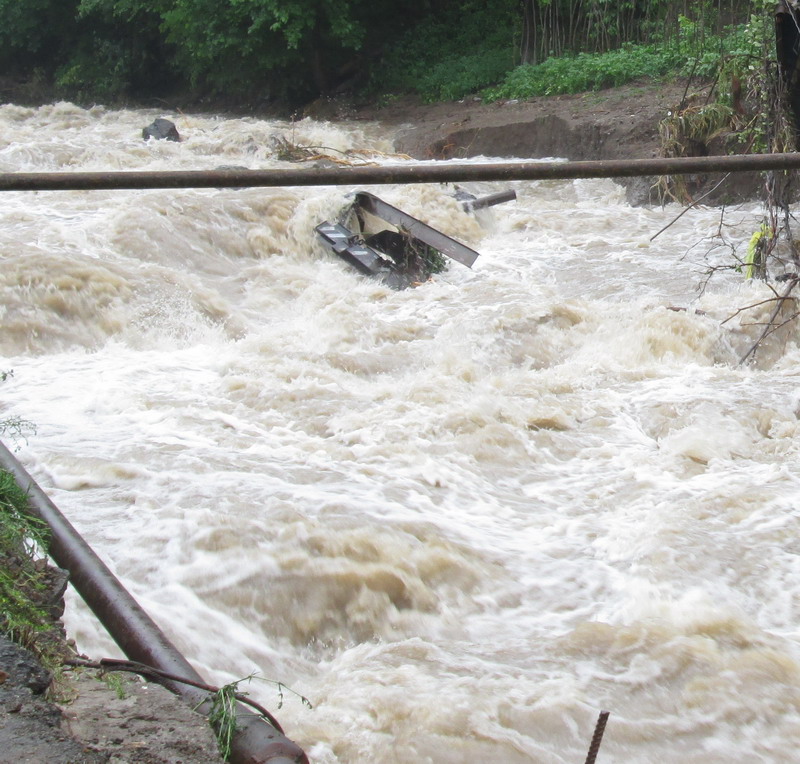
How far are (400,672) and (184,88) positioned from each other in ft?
65.0

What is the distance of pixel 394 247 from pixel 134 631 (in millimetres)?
7594

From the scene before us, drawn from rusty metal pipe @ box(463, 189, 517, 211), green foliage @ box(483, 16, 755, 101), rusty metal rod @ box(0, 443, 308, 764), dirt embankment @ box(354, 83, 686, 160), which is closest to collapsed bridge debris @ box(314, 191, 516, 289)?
rusty metal pipe @ box(463, 189, 517, 211)

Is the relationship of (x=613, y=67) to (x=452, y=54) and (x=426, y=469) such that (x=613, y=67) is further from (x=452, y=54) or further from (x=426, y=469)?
(x=426, y=469)

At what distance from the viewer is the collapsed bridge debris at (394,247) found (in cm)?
877

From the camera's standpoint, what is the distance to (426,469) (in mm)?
4699

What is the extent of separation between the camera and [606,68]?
1511 centimetres

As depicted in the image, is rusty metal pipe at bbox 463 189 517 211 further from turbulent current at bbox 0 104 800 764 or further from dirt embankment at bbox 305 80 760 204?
dirt embankment at bbox 305 80 760 204

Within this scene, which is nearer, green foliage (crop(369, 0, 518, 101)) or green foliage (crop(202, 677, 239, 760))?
green foliage (crop(202, 677, 239, 760))

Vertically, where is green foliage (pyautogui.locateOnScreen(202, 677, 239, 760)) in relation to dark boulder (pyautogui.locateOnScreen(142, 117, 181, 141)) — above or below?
below

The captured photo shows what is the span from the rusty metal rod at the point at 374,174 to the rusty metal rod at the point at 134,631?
2.67 feet

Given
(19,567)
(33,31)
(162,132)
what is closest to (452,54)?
(162,132)

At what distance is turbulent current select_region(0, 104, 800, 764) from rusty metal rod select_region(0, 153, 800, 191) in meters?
1.58

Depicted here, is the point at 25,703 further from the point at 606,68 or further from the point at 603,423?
the point at 606,68

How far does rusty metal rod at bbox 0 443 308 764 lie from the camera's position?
152 cm
